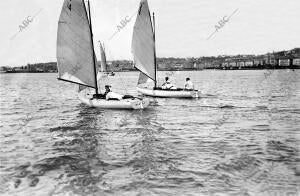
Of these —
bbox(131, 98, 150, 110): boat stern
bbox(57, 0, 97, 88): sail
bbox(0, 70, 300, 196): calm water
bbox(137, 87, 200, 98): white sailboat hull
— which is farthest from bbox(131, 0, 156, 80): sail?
bbox(0, 70, 300, 196): calm water

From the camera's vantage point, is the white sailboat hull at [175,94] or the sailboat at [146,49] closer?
the sailboat at [146,49]

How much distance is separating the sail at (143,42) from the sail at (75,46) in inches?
375

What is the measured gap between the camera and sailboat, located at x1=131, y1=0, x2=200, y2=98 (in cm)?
4003

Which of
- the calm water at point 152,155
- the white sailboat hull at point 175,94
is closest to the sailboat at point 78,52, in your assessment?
the calm water at point 152,155

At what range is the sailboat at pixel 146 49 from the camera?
40.0 metres

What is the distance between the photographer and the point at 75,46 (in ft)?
99.0

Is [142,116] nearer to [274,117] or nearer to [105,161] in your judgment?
[274,117]

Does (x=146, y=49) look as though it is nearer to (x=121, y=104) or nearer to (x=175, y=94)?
(x=175, y=94)

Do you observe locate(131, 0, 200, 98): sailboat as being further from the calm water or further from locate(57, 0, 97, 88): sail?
the calm water

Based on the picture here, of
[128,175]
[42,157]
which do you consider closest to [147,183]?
[128,175]

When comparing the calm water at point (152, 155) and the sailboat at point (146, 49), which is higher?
the sailboat at point (146, 49)

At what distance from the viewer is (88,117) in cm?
2858

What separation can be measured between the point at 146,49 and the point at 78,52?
495 inches

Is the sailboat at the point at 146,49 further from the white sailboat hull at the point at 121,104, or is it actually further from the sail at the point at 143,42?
the white sailboat hull at the point at 121,104
